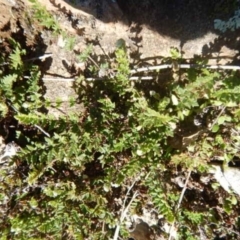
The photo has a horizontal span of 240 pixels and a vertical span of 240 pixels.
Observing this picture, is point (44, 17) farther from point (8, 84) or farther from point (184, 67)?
point (184, 67)

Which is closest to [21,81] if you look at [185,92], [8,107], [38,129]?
[8,107]

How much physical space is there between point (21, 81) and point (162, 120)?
1.73 metres

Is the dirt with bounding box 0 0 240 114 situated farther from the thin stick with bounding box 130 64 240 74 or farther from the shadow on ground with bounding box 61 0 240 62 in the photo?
the thin stick with bounding box 130 64 240 74

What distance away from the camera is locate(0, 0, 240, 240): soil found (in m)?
4.11

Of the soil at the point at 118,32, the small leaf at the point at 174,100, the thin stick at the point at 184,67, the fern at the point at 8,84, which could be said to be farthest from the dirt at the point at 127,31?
the small leaf at the point at 174,100

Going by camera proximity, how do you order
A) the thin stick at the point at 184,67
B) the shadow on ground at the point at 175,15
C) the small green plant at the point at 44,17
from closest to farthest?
the small green plant at the point at 44,17
the thin stick at the point at 184,67
the shadow on ground at the point at 175,15

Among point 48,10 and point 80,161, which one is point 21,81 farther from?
point 80,161

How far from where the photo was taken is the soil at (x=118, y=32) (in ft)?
13.5

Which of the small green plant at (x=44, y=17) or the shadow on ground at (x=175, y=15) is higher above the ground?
the shadow on ground at (x=175, y=15)

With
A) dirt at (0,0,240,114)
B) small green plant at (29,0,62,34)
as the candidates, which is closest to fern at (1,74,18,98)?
dirt at (0,0,240,114)

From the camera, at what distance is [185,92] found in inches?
150

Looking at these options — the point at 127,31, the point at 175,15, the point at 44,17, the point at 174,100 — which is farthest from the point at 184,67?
the point at 44,17

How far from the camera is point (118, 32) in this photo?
4270 mm

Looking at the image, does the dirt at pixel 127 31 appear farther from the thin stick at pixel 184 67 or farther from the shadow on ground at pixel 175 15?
the thin stick at pixel 184 67
